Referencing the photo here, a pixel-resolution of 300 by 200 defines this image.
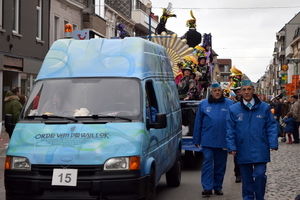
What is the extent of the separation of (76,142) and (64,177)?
0.45 m

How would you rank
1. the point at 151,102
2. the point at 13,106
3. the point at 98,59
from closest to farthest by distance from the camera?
the point at 98,59 → the point at 151,102 → the point at 13,106

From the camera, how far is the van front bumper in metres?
6.65

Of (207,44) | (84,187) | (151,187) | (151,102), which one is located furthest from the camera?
(207,44)

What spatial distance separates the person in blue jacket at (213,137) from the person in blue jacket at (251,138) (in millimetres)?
1474

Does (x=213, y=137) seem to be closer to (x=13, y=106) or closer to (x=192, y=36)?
(x=13, y=106)

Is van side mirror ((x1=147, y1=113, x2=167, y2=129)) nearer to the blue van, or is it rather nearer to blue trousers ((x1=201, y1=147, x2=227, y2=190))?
the blue van

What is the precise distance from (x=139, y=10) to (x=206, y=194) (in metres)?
46.3

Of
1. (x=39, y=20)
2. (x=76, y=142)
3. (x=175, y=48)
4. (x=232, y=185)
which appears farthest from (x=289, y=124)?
(x=76, y=142)

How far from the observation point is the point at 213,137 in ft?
30.1

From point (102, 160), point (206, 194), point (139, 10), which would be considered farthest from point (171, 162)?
point (139, 10)

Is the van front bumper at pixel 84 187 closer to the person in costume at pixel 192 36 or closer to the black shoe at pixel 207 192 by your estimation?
the black shoe at pixel 207 192

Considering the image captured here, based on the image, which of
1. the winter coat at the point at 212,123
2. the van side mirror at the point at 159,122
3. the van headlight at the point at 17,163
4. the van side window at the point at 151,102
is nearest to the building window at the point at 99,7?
the winter coat at the point at 212,123

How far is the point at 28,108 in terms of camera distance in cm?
773

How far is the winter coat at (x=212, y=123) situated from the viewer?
9.14 m
